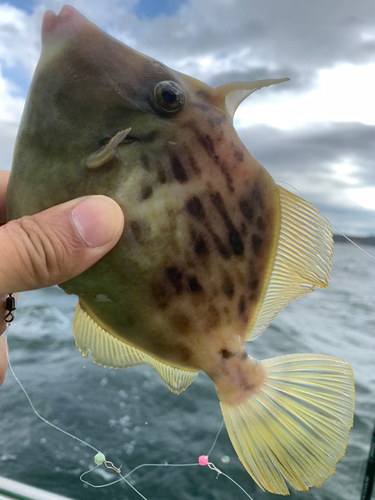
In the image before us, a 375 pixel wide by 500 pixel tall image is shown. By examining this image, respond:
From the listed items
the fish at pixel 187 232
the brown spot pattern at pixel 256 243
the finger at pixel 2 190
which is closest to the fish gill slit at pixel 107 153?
the fish at pixel 187 232

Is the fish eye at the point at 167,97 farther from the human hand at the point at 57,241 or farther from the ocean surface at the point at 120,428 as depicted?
the ocean surface at the point at 120,428

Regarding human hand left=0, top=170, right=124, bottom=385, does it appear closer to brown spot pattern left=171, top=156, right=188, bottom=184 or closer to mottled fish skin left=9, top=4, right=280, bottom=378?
mottled fish skin left=9, top=4, right=280, bottom=378

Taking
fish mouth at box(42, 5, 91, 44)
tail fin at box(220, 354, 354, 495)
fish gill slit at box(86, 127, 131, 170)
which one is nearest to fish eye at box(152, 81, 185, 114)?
fish gill slit at box(86, 127, 131, 170)

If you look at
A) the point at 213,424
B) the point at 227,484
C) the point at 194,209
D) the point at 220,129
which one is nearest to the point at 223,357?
the point at 194,209

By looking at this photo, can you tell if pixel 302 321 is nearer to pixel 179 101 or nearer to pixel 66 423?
pixel 66 423

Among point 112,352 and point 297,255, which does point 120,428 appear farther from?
point 297,255

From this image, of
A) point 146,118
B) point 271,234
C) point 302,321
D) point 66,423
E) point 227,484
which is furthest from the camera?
point 302,321

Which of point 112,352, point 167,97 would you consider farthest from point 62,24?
point 112,352
